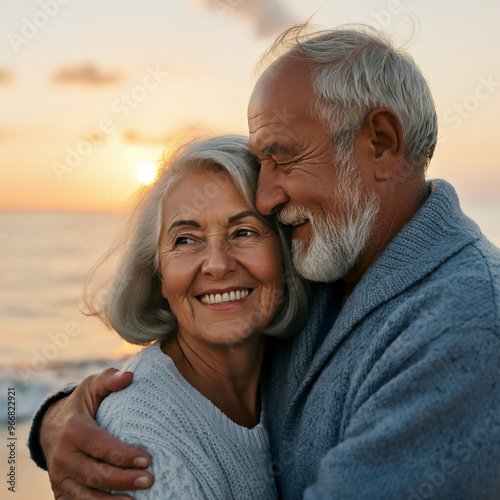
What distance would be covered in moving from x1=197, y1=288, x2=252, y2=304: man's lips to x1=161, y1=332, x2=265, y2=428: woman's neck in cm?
23

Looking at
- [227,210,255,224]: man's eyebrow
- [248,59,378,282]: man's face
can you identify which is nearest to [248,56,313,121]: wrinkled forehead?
[248,59,378,282]: man's face

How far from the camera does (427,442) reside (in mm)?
1613

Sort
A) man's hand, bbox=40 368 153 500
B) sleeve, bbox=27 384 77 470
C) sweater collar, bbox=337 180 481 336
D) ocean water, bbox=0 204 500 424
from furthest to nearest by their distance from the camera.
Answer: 1. ocean water, bbox=0 204 500 424
2. sleeve, bbox=27 384 77 470
3. sweater collar, bbox=337 180 481 336
4. man's hand, bbox=40 368 153 500

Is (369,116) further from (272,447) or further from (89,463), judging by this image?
(89,463)

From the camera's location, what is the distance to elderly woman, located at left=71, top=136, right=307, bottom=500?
6.95ft

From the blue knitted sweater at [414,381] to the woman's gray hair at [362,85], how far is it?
305mm

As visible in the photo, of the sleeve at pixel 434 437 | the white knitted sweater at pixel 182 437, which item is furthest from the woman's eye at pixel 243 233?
the sleeve at pixel 434 437

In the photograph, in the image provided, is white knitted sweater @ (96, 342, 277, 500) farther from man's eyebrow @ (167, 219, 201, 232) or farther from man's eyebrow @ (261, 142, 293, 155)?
man's eyebrow @ (261, 142, 293, 155)

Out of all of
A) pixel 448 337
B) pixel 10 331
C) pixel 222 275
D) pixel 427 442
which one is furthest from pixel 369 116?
pixel 10 331

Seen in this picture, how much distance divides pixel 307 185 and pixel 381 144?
34cm

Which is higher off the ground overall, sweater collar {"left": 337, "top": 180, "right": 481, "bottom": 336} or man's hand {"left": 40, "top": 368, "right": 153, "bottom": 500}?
sweater collar {"left": 337, "top": 180, "right": 481, "bottom": 336}

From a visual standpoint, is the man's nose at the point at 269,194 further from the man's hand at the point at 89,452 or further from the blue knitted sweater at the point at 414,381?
the man's hand at the point at 89,452

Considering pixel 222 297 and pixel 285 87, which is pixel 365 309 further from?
pixel 285 87

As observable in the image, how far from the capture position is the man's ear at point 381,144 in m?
2.32
